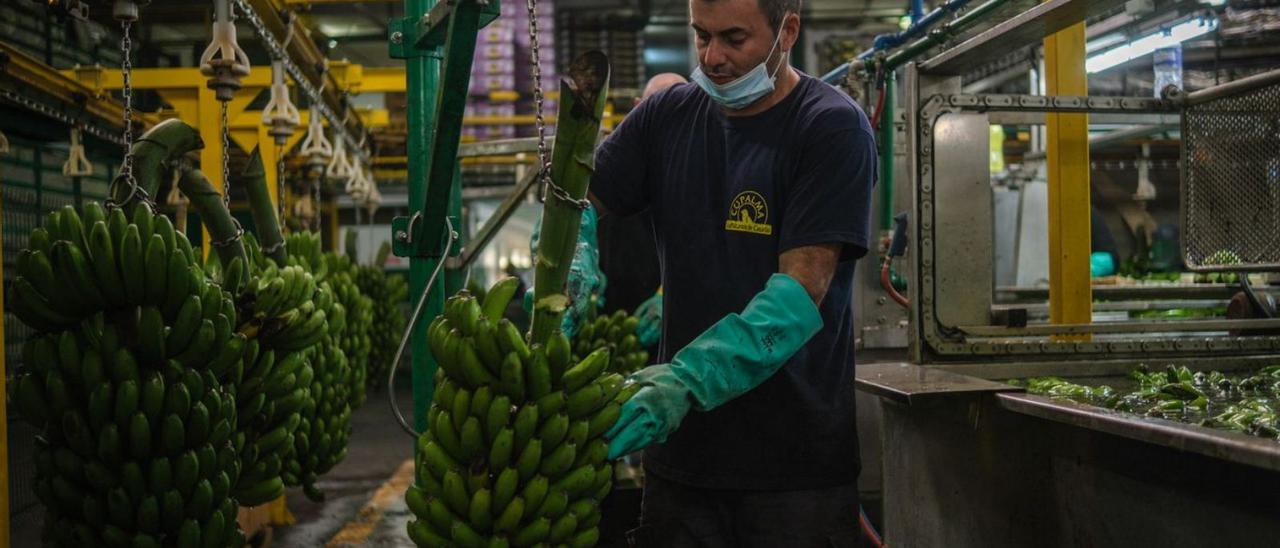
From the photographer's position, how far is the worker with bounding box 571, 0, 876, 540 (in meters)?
1.97

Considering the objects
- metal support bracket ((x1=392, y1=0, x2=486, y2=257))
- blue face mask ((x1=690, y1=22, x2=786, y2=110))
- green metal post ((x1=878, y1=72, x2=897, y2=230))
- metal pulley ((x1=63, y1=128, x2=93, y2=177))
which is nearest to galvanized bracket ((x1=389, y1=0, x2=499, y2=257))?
metal support bracket ((x1=392, y1=0, x2=486, y2=257))

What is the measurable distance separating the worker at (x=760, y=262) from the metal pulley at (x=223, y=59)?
2.06 metres

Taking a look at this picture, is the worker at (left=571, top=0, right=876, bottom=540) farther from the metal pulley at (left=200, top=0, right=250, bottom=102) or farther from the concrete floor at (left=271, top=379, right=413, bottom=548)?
the concrete floor at (left=271, top=379, right=413, bottom=548)

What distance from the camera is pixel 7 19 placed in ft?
24.0

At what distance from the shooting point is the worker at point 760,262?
197cm

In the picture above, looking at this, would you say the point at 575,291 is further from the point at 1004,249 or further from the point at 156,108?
the point at 1004,249

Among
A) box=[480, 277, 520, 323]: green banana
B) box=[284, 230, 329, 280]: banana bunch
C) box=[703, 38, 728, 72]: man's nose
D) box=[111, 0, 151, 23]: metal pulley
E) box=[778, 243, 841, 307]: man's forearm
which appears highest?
box=[111, 0, 151, 23]: metal pulley

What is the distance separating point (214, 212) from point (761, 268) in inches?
59.5

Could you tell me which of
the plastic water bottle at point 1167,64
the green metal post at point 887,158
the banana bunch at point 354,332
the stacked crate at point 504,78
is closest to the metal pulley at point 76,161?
the banana bunch at point 354,332

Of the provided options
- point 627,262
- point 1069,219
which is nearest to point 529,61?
point 627,262

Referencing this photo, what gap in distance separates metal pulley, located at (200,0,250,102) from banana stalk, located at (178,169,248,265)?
3.60 ft

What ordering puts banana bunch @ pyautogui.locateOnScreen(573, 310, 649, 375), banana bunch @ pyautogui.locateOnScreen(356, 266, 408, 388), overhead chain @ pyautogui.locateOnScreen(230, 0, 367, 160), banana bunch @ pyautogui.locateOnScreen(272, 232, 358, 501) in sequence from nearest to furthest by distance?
1. banana bunch @ pyautogui.locateOnScreen(272, 232, 358, 501)
2. overhead chain @ pyautogui.locateOnScreen(230, 0, 367, 160)
3. banana bunch @ pyautogui.locateOnScreen(573, 310, 649, 375)
4. banana bunch @ pyautogui.locateOnScreen(356, 266, 408, 388)

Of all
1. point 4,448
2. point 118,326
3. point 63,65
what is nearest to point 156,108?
point 63,65

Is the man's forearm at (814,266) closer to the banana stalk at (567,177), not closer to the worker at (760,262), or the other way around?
the worker at (760,262)
